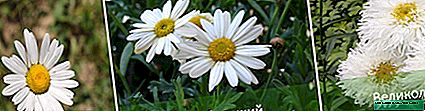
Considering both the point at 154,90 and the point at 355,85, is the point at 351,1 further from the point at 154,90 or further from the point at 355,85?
the point at 154,90

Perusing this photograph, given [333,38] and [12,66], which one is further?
[333,38]

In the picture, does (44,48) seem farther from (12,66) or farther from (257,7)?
(257,7)

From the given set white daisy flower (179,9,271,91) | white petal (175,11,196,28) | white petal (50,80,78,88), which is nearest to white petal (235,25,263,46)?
white daisy flower (179,9,271,91)

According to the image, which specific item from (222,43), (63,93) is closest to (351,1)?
(222,43)

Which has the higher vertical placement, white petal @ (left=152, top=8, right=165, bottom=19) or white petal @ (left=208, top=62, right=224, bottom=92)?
white petal @ (left=152, top=8, right=165, bottom=19)

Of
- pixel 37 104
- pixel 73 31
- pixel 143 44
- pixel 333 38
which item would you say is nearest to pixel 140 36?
pixel 143 44

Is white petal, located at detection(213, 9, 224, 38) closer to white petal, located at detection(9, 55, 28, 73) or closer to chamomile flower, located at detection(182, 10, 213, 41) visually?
chamomile flower, located at detection(182, 10, 213, 41)
